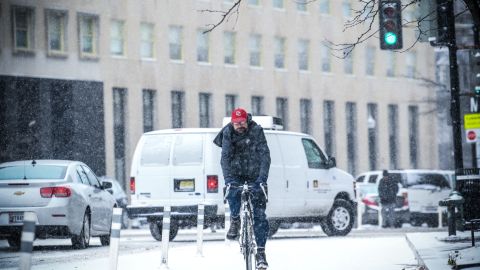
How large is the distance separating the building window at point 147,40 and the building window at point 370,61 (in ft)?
54.5

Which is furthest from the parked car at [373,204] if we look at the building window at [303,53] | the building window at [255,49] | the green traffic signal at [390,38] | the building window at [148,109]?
the building window at [303,53]

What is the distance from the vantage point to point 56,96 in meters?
53.9

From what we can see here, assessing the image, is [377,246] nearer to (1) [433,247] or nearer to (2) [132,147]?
(1) [433,247]

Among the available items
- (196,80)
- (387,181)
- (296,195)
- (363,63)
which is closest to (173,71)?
(196,80)

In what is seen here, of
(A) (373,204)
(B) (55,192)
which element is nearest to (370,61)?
(A) (373,204)

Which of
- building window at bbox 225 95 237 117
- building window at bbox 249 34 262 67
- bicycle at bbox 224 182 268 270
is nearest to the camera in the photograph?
bicycle at bbox 224 182 268 270

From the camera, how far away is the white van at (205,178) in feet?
78.8

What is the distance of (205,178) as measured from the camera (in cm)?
2402

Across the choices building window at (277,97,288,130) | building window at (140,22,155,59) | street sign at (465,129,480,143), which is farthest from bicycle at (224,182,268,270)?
building window at (277,97,288,130)

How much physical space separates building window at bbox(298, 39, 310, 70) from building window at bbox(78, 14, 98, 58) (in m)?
13.9

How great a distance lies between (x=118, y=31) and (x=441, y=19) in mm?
37501

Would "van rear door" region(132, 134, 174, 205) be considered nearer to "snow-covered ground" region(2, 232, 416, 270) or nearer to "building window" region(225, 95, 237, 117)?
"snow-covered ground" region(2, 232, 416, 270)

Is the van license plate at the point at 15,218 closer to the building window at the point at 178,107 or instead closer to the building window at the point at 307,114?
the building window at the point at 178,107

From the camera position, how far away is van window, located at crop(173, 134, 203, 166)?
24.2 m
